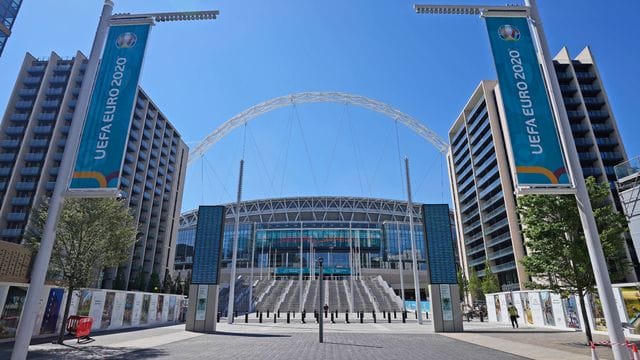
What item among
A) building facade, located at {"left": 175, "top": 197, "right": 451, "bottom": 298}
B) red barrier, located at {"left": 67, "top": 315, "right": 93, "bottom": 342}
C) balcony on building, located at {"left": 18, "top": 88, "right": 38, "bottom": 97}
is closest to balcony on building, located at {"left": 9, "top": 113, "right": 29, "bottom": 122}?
balcony on building, located at {"left": 18, "top": 88, "right": 38, "bottom": 97}

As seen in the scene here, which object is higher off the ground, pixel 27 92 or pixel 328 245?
pixel 27 92

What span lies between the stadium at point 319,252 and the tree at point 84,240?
3315 cm

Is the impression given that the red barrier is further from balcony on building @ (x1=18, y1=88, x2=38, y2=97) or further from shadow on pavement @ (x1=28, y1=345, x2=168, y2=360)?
balcony on building @ (x1=18, y1=88, x2=38, y2=97)

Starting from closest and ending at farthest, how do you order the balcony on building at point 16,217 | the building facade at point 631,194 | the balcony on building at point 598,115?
the building facade at point 631,194
the balcony on building at point 16,217
the balcony on building at point 598,115

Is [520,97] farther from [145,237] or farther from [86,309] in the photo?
[145,237]

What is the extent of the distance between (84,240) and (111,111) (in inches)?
498

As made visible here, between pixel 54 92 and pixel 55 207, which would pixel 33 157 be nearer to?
pixel 54 92

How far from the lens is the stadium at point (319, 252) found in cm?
5628

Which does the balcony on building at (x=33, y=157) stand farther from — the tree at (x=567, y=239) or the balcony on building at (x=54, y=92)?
the tree at (x=567, y=239)

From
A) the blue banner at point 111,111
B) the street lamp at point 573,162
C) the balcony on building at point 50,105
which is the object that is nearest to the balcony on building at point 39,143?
the balcony on building at point 50,105

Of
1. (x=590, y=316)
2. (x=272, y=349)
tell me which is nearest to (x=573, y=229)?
(x=590, y=316)

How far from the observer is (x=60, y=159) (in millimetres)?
69688


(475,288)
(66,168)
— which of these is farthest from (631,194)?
(475,288)

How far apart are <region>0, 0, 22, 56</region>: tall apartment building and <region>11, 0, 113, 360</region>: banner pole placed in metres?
26.2
